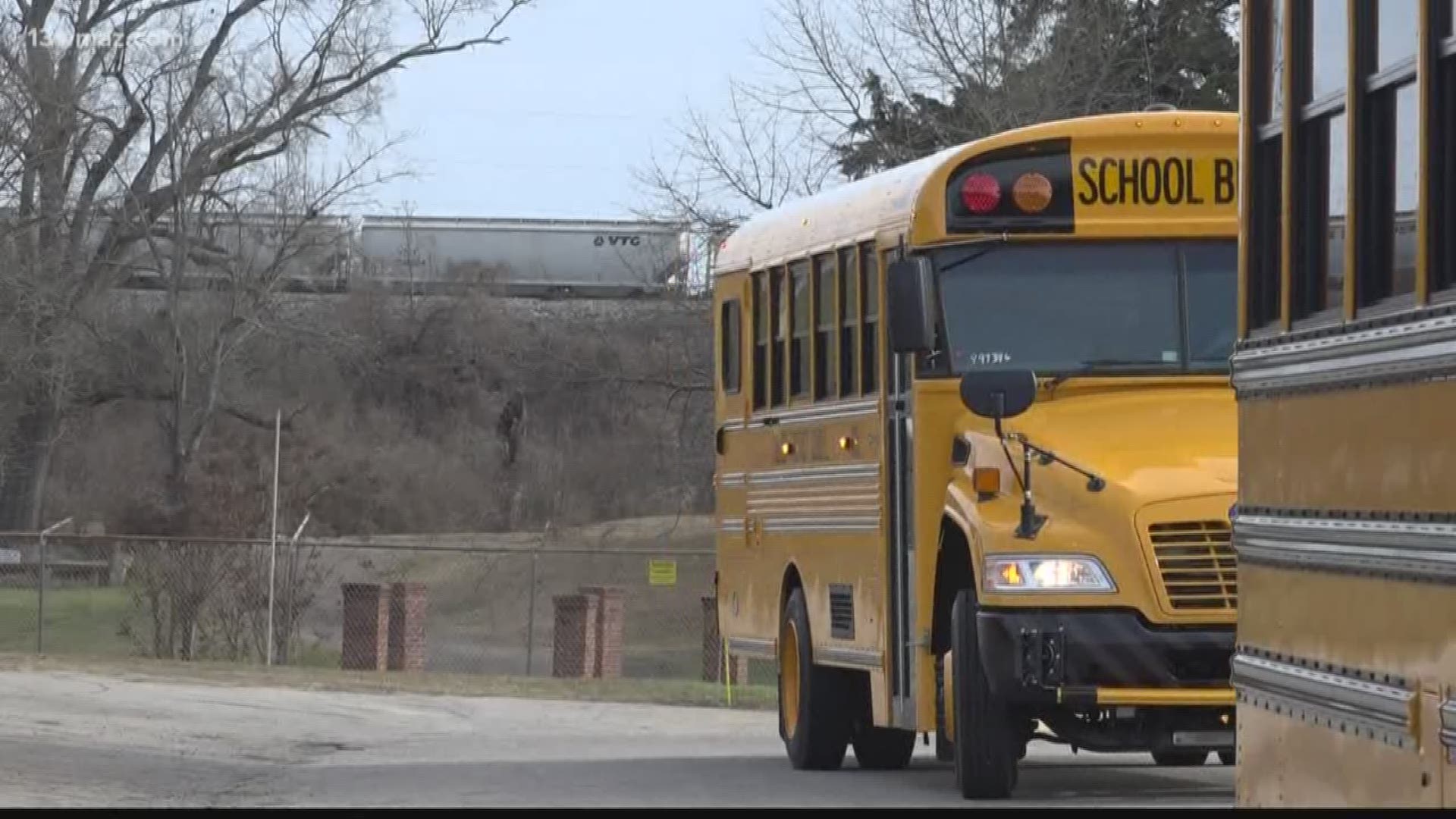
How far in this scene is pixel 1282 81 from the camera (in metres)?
6.53

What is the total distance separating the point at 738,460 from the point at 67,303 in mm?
31078

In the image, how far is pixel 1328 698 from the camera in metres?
5.89

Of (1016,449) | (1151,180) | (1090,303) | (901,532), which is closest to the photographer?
(1016,449)

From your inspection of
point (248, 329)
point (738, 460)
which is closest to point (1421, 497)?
point (738, 460)

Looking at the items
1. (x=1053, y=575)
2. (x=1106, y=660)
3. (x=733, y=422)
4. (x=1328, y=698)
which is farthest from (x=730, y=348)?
(x=1328, y=698)

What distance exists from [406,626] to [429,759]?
13.3m

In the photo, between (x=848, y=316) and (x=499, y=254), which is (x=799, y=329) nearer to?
(x=848, y=316)

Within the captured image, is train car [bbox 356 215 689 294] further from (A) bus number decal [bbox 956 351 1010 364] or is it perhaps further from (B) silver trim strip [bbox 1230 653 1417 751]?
(B) silver trim strip [bbox 1230 653 1417 751]

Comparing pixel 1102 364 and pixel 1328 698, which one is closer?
pixel 1328 698

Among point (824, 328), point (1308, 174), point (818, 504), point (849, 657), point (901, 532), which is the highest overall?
point (824, 328)

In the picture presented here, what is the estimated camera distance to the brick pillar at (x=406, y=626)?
29.8 m

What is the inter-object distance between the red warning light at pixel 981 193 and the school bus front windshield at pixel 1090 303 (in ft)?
0.60

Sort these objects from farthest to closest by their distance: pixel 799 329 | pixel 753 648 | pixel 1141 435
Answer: pixel 753 648 < pixel 799 329 < pixel 1141 435

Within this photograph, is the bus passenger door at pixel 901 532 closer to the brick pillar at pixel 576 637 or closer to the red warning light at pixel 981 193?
the red warning light at pixel 981 193
